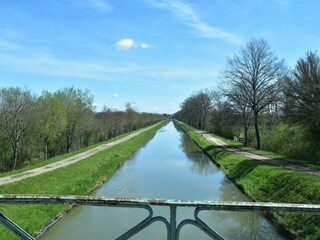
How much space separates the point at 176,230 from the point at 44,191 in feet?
57.2

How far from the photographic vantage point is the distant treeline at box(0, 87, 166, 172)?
3675 centimetres

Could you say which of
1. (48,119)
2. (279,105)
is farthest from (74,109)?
(279,105)

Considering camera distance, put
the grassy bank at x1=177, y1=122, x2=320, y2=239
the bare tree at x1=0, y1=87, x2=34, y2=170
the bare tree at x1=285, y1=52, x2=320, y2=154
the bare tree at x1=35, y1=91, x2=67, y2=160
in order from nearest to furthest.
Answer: the grassy bank at x1=177, y1=122, x2=320, y2=239, the bare tree at x1=285, y1=52, x2=320, y2=154, the bare tree at x1=0, y1=87, x2=34, y2=170, the bare tree at x1=35, y1=91, x2=67, y2=160

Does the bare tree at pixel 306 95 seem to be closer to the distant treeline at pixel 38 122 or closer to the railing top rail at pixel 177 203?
the railing top rail at pixel 177 203

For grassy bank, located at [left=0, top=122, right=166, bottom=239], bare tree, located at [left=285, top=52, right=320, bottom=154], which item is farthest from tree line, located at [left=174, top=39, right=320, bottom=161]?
grassy bank, located at [left=0, top=122, right=166, bottom=239]

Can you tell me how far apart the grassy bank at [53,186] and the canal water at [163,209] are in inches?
27.9

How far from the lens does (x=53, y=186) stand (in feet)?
69.4

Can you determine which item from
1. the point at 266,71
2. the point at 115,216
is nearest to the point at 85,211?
the point at 115,216

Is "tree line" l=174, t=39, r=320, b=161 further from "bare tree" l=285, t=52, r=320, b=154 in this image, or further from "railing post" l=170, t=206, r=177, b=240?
"railing post" l=170, t=206, r=177, b=240

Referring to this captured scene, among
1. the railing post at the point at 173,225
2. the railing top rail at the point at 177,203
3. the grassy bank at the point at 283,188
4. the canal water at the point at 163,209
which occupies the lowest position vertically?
the canal water at the point at 163,209

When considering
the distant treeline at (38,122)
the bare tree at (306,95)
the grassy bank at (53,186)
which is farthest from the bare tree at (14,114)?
the bare tree at (306,95)

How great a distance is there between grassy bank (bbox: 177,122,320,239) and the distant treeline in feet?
74.5

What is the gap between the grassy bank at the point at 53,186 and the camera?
1441 centimetres

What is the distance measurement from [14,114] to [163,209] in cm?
2560
